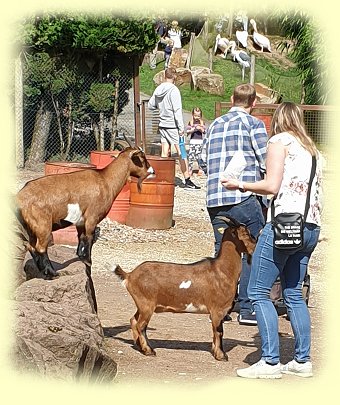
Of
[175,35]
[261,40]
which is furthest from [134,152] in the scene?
[261,40]

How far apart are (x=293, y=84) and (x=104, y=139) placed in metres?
12.6

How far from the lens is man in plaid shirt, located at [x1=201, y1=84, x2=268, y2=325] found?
784 centimetres

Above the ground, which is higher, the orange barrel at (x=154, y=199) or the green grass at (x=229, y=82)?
the green grass at (x=229, y=82)

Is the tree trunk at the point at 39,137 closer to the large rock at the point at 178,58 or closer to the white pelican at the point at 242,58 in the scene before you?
the white pelican at the point at 242,58

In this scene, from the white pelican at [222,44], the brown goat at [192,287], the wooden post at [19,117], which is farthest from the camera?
the white pelican at [222,44]

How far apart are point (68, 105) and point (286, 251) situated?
466 inches

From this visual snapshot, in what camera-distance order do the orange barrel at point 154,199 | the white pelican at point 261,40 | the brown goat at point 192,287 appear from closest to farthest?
the brown goat at point 192,287 < the orange barrel at point 154,199 < the white pelican at point 261,40

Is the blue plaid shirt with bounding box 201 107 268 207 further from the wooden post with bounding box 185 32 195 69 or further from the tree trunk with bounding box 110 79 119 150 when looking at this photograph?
the wooden post with bounding box 185 32 195 69

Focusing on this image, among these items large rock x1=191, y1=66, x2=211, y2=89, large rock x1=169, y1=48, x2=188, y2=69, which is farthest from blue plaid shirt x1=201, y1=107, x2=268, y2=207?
large rock x1=169, y1=48, x2=188, y2=69

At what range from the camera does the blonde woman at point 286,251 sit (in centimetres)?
625

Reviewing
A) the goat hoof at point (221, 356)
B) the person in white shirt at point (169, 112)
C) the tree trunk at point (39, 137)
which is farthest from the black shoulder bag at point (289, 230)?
the tree trunk at point (39, 137)

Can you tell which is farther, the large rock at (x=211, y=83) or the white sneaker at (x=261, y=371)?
the large rock at (x=211, y=83)

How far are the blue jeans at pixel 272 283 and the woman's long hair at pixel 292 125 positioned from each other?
0.51 m

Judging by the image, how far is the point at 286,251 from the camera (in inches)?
246
